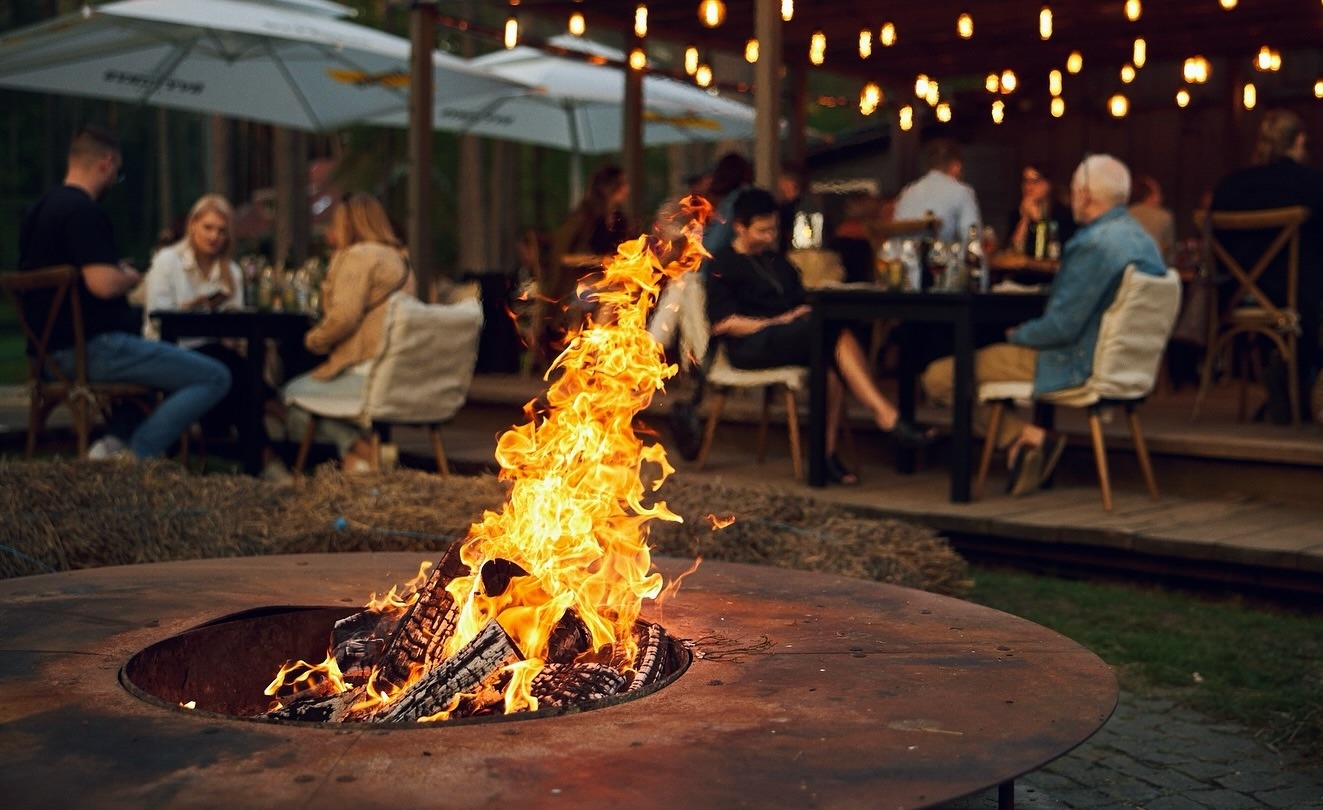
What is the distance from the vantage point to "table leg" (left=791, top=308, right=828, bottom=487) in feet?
25.1

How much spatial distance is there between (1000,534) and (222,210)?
15.2ft

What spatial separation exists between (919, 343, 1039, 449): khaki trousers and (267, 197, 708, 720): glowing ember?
354cm

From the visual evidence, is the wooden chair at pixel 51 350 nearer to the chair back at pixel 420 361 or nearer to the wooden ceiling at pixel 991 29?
the chair back at pixel 420 361

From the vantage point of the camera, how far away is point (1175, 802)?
4055mm

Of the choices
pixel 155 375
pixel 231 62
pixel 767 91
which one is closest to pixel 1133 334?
pixel 767 91

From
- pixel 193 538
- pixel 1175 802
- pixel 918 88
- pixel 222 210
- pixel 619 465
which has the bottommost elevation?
pixel 1175 802

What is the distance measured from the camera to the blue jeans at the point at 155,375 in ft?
25.0

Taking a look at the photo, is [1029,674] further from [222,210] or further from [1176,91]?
[1176,91]

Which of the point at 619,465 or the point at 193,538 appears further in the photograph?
the point at 193,538

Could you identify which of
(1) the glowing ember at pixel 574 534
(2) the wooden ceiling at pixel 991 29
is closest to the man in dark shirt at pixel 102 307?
(1) the glowing ember at pixel 574 534

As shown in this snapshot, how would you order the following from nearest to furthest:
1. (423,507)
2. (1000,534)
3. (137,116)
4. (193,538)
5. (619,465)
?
(619,465) < (193,538) < (423,507) < (1000,534) < (137,116)

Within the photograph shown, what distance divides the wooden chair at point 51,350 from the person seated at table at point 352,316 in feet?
2.79

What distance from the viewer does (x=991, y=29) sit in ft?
42.4

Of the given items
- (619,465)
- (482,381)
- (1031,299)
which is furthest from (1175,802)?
(482,381)
